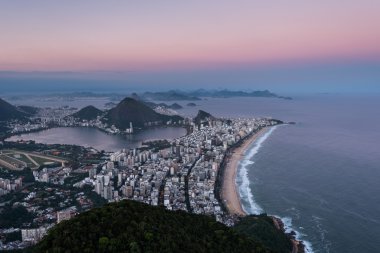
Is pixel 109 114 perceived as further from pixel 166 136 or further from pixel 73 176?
pixel 73 176

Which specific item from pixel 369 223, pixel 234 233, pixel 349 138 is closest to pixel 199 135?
pixel 349 138

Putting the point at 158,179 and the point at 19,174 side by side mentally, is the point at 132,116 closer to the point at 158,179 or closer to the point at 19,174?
the point at 19,174

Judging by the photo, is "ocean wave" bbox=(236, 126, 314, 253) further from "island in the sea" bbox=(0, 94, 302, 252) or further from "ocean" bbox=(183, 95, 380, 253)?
"island in the sea" bbox=(0, 94, 302, 252)

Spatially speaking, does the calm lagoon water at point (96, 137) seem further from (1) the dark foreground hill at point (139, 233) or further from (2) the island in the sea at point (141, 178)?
(1) the dark foreground hill at point (139, 233)

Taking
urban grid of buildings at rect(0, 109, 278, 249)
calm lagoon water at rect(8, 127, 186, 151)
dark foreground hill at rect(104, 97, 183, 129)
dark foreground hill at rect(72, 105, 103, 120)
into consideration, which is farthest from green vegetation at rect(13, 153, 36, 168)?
dark foreground hill at rect(72, 105, 103, 120)

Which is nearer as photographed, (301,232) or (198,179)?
(301,232)
